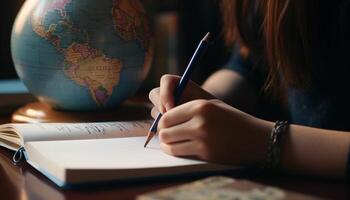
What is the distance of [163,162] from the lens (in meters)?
0.72

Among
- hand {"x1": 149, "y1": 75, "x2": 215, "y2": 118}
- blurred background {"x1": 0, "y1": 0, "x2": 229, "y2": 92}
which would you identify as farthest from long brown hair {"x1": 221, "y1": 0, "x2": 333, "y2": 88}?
blurred background {"x1": 0, "y1": 0, "x2": 229, "y2": 92}

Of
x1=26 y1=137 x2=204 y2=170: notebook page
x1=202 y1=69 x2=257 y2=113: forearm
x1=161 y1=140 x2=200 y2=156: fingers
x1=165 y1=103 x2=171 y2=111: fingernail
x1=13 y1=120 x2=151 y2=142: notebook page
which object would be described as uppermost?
x1=165 y1=103 x2=171 y2=111: fingernail

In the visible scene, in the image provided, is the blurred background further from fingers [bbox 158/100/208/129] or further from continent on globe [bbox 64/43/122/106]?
fingers [bbox 158/100/208/129]

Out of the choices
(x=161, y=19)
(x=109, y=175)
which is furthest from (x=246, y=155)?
(x=161, y=19)

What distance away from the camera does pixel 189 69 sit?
0.83 metres

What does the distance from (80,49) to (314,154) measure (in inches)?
16.8

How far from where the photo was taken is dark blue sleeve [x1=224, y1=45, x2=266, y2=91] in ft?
4.35

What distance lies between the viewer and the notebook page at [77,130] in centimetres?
84

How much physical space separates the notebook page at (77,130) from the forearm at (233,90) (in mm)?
375

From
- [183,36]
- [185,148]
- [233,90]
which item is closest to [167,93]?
[185,148]

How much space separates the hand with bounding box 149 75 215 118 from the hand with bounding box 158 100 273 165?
8cm

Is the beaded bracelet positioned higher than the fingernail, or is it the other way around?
the fingernail

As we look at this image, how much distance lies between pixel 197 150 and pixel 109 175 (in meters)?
0.13

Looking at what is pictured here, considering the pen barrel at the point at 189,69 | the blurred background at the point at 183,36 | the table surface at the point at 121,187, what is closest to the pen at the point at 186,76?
the pen barrel at the point at 189,69
